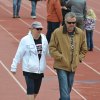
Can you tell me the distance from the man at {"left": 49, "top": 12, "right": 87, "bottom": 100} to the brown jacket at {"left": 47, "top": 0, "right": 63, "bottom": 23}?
674 cm

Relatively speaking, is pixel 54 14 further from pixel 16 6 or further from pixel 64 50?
pixel 16 6

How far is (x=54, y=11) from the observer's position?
16531 millimetres

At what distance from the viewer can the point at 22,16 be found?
25156 mm

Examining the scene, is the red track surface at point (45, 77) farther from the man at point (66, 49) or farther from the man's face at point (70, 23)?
the man's face at point (70, 23)

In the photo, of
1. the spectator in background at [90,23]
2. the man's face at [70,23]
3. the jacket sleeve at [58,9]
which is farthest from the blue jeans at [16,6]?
the man's face at [70,23]

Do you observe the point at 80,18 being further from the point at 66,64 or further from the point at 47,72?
the point at 66,64

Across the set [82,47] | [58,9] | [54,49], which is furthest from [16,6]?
[54,49]

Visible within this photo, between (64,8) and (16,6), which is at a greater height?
(64,8)

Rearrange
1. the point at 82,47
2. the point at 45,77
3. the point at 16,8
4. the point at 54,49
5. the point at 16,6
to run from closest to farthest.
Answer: the point at 54,49 → the point at 82,47 → the point at 45,77 → the point at 16,8 → the point at 16,6

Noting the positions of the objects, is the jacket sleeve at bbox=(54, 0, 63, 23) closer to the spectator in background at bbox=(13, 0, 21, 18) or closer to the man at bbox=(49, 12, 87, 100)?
the man at bbox=(49, 12, 87, 100)

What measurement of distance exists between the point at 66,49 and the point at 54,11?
7155 mm

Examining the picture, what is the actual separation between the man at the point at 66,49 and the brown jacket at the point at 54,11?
6.74 metres

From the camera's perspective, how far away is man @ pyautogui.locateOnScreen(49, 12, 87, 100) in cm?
946

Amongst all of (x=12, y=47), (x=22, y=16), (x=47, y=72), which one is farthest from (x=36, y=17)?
(x=47, y=72)
